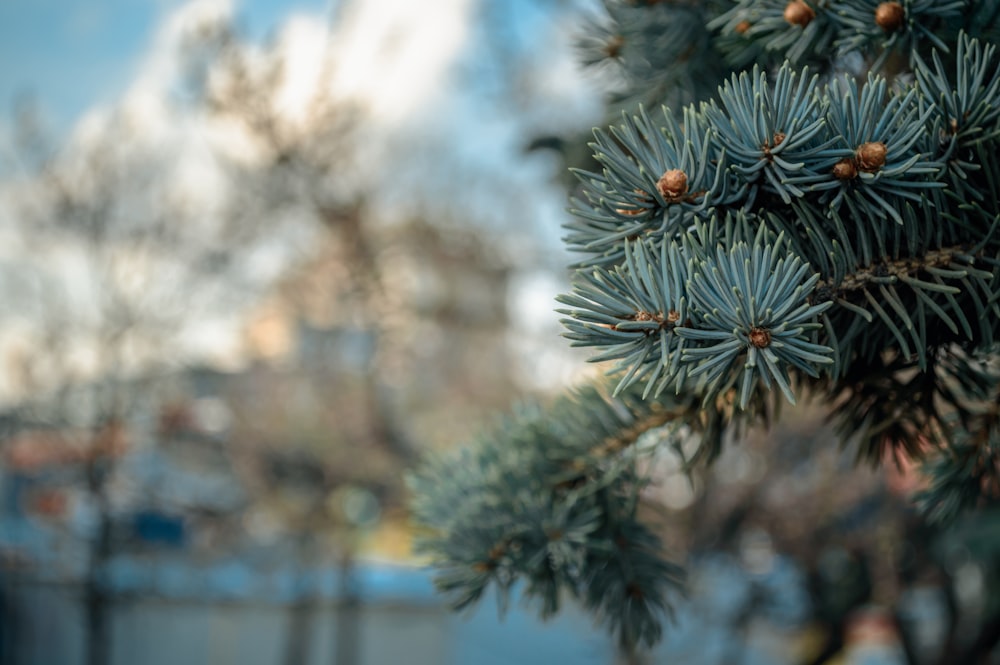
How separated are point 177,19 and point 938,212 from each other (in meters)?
5.89

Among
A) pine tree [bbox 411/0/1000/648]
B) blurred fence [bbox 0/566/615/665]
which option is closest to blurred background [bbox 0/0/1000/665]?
blurred fence [bbox 0/566/615/665]

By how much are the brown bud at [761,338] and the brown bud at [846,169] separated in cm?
23

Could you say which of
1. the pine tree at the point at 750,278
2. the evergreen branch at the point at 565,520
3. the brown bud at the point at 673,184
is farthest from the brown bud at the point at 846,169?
the evergreen branch at the point at 565,520

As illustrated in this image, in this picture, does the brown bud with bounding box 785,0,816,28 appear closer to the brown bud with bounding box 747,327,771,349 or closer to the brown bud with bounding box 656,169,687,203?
the brown bud with bounding box 656,169,687,203

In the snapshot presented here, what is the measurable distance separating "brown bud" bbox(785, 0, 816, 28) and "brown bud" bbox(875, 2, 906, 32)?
8 cm

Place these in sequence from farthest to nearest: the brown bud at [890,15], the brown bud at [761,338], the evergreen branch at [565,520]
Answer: the evergreen branch at [565,520] < the brown bud at [890,15] < the brown bud at [761,338]

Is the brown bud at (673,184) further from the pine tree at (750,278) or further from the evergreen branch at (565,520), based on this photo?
the evergreen branch at (565,520)

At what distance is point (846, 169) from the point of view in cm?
100

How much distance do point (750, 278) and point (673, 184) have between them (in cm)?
15

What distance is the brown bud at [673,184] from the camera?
Answer: 3.31 ft

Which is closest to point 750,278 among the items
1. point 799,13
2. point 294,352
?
point 799,13

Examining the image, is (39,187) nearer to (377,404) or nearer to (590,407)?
(377,404)

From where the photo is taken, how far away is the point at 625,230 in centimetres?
105

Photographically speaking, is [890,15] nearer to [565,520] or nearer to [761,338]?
[761,338]
